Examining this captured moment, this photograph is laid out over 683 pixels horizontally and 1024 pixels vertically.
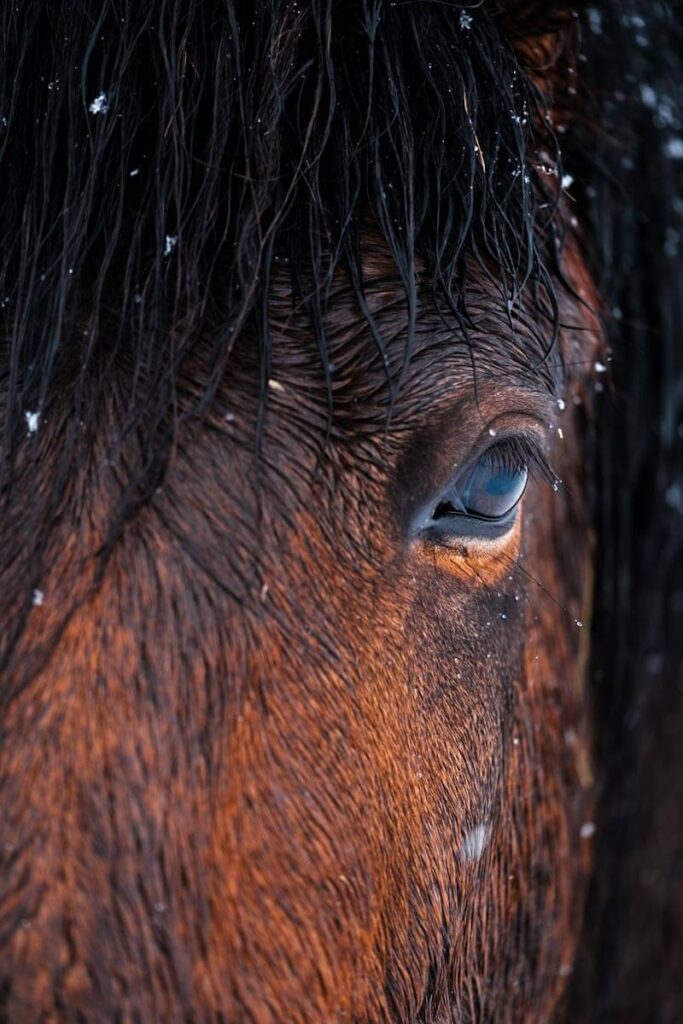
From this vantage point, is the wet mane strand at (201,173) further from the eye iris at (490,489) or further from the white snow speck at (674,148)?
the white snow speck at (674,148)

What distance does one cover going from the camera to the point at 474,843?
187 cm

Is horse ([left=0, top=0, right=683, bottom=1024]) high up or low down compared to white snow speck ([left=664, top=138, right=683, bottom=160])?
down

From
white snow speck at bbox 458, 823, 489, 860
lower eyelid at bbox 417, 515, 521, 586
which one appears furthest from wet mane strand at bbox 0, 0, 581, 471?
white snow speck at bbox 458, 823, 489, 860

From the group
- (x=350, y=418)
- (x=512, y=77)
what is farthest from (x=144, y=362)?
(x=512, y=77)

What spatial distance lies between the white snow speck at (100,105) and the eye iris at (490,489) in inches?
32.3

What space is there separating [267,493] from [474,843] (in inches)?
28.8

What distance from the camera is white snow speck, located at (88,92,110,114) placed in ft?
5.55

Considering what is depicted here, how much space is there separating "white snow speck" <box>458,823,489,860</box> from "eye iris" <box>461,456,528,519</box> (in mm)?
538

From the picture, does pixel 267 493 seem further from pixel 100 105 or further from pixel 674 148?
pixel 674 148

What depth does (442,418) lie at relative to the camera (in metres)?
1.78

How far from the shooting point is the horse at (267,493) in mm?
1400

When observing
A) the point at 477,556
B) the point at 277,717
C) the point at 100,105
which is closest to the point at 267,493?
the point at 277,717

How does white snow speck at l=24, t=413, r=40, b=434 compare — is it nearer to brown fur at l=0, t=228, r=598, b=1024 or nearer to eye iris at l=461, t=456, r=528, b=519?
brown fur at l=0, t=228, r=598, b=1024

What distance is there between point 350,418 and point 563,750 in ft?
3.91
